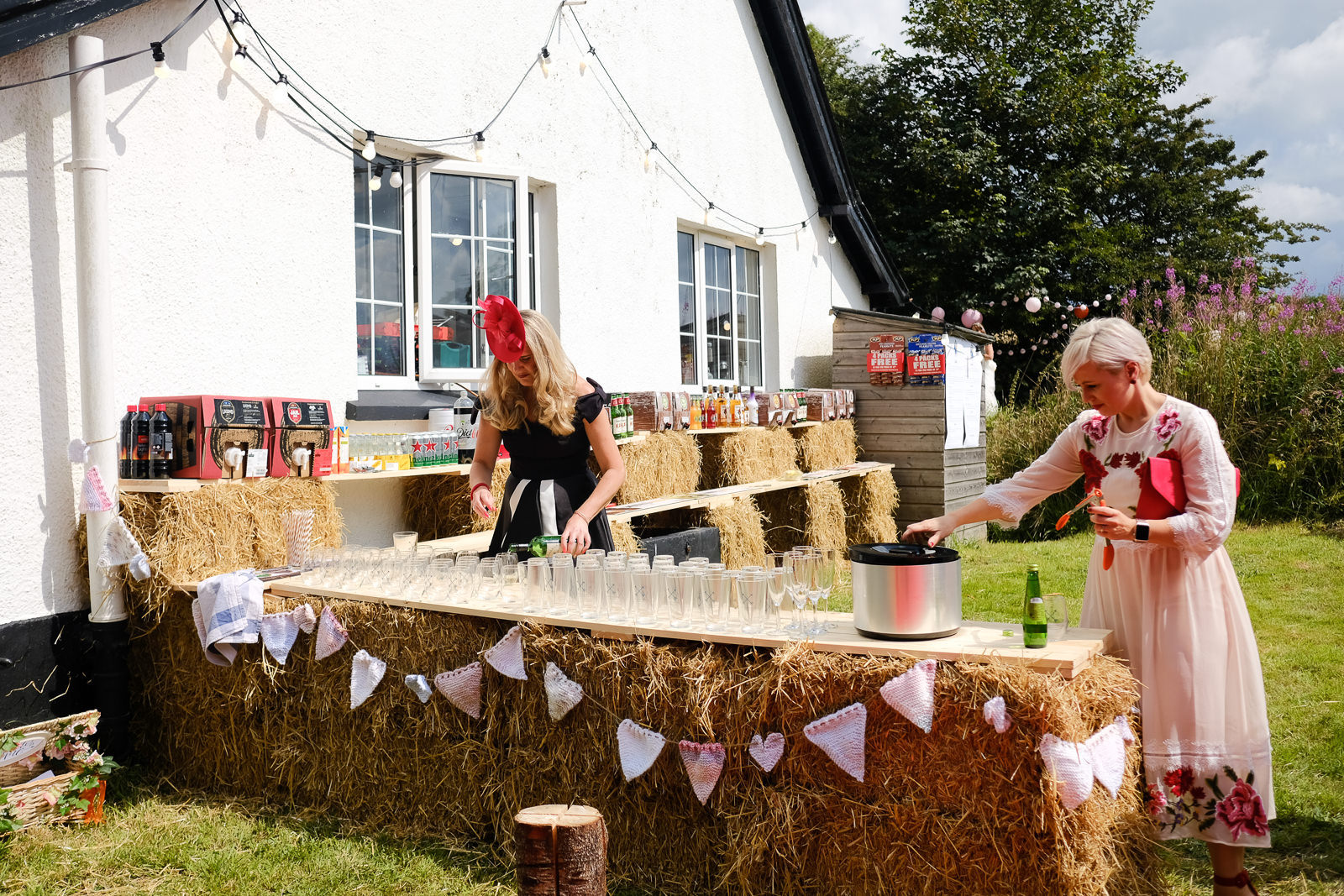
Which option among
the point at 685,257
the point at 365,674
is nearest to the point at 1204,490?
the point at 365,674

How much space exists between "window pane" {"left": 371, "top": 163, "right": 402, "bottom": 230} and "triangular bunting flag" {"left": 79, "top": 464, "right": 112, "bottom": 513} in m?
2.14

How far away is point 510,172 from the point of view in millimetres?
6160

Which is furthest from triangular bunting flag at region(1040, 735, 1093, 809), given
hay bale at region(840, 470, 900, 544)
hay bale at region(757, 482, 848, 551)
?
hay bale at region(840, 470, 900, 544)

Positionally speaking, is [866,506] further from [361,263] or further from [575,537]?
[575,537]

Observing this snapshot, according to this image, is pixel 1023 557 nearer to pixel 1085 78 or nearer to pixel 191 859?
pixel 191 859

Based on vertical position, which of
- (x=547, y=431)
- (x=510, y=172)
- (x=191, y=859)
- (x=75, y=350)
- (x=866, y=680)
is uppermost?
(x=510, y=172)

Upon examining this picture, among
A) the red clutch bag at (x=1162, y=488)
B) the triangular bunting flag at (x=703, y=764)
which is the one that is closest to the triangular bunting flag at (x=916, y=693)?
the triangular bunting flag at (x=703, y=764)

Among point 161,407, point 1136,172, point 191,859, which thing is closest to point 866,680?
point 191,859

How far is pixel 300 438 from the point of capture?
4453 millimetres

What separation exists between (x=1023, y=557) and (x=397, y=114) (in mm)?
6252

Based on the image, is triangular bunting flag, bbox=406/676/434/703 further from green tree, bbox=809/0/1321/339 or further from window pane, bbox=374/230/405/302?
green tree, bbox=809/0/1321/339

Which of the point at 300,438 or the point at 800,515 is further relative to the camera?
the point at 800,515

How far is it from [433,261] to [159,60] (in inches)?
73.1

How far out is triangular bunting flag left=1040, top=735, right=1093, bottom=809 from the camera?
94.0 inches
